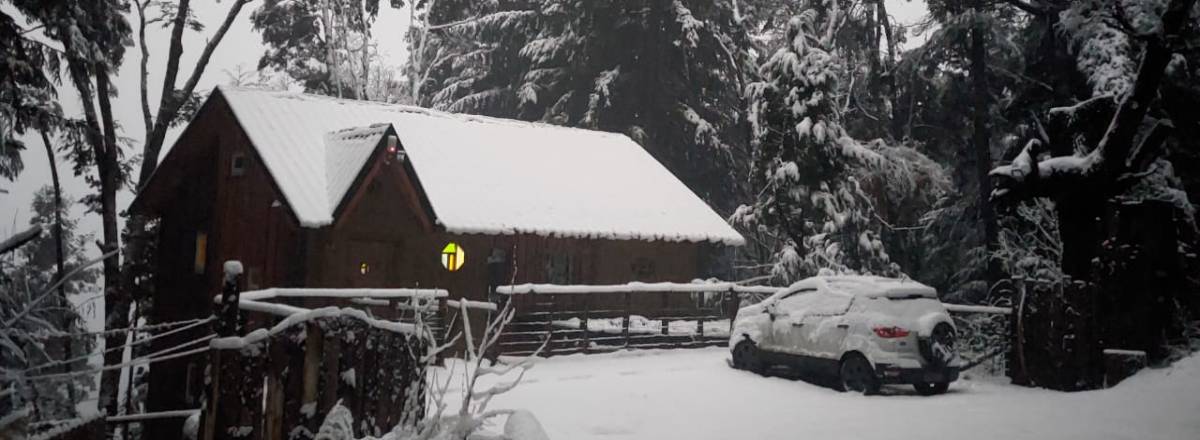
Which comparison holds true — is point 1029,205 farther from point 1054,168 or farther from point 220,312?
point 220,312

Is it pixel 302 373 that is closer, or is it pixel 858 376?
pixel 302 373

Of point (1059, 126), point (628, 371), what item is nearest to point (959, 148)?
point (1059, 126)

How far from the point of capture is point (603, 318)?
798 inches

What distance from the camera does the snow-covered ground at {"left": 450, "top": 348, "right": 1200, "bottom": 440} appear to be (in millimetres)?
9719

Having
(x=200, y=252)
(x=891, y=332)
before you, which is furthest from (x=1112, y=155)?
(x=200, y=252)

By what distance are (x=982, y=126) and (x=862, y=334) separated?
15896mm

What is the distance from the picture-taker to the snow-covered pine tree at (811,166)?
23.8m

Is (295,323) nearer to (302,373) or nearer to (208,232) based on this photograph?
(302,373)

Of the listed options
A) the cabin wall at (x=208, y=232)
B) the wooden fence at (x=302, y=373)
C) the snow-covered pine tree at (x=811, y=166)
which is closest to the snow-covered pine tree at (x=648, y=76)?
the snow-covered pine tree at (x=811, y=166)

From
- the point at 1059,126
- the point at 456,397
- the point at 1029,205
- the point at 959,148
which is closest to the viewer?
the point at 456,397

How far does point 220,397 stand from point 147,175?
22.6m

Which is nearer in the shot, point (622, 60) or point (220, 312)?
point (220, 312)

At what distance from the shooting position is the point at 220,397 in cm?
566

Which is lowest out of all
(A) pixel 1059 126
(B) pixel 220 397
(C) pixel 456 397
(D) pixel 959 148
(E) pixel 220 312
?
(C) pixel 456 397
